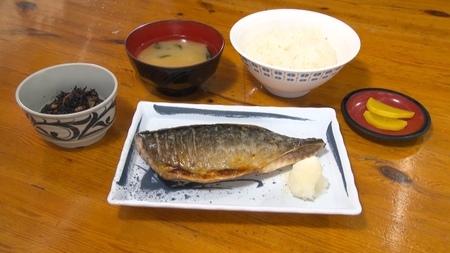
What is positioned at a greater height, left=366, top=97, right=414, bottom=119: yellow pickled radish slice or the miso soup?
the miso soup

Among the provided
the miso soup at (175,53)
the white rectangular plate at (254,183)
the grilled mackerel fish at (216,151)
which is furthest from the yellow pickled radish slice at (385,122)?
the miso soup at (175,53)

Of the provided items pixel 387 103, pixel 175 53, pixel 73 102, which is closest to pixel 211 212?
pixel 73 102

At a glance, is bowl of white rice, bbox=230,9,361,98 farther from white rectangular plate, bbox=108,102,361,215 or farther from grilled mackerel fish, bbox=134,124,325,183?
grilled mackerel fish, bbox=134,124,325,183

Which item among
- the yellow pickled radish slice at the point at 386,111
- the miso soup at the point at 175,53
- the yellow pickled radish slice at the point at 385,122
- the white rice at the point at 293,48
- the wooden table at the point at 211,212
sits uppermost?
the white rice at the point at 293,48

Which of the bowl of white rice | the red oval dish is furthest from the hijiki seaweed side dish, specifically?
the red oval dish

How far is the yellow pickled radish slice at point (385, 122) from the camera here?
1.28 meters

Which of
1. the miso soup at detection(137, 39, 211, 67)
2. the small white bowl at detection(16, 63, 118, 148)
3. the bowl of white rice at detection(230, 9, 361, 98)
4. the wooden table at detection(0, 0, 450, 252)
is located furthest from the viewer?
the miso soup at detection(137, 39, 211, 67)

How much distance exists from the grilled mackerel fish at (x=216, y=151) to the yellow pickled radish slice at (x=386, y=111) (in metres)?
0.33

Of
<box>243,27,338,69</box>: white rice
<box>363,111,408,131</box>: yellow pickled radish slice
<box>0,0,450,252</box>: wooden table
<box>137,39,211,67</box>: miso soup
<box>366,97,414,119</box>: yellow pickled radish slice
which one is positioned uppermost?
<box>243,27,338,69</box>: white rice

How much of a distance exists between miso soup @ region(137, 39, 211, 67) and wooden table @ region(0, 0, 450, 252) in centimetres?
14

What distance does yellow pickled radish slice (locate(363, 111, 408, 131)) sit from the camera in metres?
1.28

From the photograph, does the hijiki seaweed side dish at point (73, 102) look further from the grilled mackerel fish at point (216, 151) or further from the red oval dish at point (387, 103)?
the red oval dish at point (387, 103)

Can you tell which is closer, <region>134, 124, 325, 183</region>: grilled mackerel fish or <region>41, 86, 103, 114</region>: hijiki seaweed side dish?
<region>134, 124, 325, 183</region>: grilled mackerel fish

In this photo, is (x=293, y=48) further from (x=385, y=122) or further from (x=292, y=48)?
(x=385, y=122)
